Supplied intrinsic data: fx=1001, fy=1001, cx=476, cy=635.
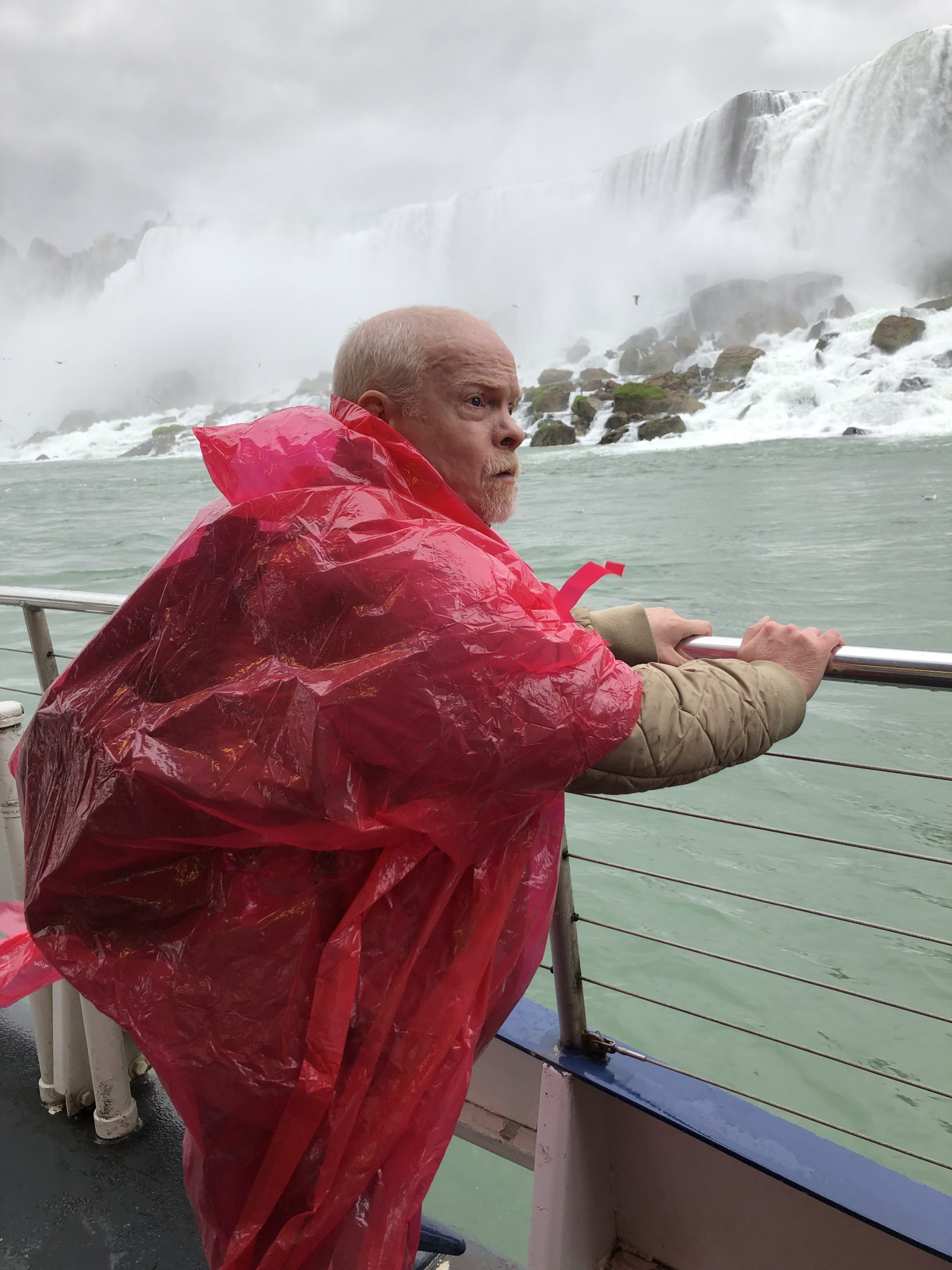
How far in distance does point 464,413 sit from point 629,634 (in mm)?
319

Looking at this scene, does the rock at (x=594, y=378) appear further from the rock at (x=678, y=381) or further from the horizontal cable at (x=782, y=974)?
the horizontal cable at (x=782, y=974)

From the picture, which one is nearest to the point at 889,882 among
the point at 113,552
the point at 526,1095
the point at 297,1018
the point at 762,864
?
the point at 762,864

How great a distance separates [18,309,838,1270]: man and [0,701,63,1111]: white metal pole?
0.91 metres

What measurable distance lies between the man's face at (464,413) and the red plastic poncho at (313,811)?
0.12 metres

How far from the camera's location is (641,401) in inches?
1136

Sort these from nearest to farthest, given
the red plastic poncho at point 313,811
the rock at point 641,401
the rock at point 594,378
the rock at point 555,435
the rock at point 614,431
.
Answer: the red plastic poncho at point 313,811, the rock at point 614,431, the rock at point 555,435, the rock at point 641,401, the rock at point 594,378

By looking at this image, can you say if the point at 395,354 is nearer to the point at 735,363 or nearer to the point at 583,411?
the point at 583,411

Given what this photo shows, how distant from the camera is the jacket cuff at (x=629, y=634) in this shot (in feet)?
3.71

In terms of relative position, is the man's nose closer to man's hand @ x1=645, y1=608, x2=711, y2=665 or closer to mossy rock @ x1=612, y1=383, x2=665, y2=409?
man's hand @ x1=645, y1=608, x2=711, y2=665

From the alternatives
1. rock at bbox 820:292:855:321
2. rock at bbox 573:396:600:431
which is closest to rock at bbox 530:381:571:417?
rock at bbox 573:396:600:431

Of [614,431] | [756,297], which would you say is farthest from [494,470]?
[756,297]

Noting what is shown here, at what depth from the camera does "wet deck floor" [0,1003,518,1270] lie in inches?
57.2

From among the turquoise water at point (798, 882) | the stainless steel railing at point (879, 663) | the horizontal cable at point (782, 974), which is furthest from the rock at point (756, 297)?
the stainless steel railing at point (879, 663)

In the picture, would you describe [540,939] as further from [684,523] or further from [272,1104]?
[684,523]
